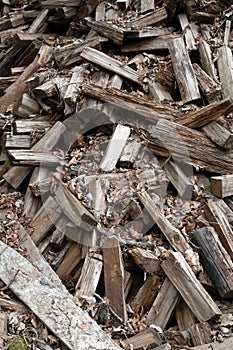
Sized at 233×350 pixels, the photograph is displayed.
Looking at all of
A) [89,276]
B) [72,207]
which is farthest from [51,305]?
[72,207]

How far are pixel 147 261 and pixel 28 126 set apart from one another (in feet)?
8.08

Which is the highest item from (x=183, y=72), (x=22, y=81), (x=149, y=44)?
(x=149, y=44)

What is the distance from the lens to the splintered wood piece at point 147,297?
4.38 meters

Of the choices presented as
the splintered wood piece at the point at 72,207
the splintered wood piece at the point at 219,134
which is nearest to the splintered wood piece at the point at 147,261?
the splintered wood piece at the point at 72,207

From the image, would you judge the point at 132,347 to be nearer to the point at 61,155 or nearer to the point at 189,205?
the point at 189,205

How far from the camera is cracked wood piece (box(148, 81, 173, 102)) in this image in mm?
5645

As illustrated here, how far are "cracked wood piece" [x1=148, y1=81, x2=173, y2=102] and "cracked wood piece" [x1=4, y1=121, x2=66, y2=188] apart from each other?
117 centimetres

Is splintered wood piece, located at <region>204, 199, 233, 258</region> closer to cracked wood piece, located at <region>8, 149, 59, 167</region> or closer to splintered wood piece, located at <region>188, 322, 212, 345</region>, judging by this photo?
splintered wood piece, located at <region>188, 322, 212, 345</region>

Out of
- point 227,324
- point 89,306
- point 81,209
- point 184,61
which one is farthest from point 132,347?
point 184,61

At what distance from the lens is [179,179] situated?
504 centimetres

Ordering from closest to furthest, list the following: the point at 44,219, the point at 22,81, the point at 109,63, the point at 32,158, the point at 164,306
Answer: the point at 164,306, the point at 44,219, the point at 32,158, the point at 109,63, the point at 22,81

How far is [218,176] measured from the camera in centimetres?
500

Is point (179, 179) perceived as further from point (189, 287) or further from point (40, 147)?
point (40, 147)

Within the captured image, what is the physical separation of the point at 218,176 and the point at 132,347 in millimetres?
2043
